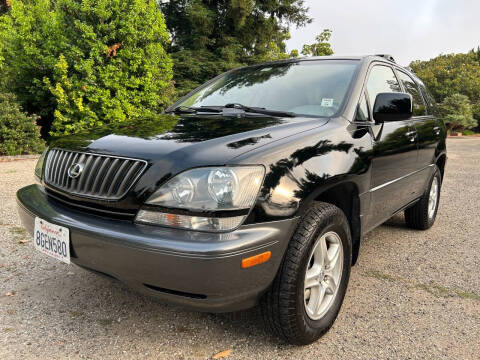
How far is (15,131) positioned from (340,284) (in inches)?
344

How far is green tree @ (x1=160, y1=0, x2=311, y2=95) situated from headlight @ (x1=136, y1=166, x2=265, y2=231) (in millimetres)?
13976

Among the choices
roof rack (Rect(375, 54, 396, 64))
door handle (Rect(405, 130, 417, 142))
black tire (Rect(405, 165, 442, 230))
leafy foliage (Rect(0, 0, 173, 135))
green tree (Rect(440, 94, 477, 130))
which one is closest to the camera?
door handle (Rect(405, 130, 417, 142))

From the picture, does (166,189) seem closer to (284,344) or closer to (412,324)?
(284,344)

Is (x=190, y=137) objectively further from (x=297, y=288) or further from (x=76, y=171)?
(x=297, y=288)

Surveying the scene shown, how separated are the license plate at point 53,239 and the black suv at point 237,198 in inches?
0.4

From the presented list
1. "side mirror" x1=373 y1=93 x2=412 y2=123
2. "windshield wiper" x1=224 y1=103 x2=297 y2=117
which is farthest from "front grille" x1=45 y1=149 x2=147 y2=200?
"side mirror" x1=373 y1=93 x2=412 y2=123

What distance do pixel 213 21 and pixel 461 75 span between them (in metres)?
17.1

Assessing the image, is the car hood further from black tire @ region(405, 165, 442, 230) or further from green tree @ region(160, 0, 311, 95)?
green tree @ region(160, 0, 311, 95)

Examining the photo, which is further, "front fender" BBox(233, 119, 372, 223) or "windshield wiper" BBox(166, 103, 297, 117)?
"windshield wiper" BBox(166, 103, 297, 117)

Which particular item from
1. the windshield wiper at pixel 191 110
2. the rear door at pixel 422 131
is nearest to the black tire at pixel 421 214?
the rear door at pixel 422 131

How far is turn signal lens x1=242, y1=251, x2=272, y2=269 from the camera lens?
1.57 metres

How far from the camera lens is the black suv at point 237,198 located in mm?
1574

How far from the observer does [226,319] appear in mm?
2285

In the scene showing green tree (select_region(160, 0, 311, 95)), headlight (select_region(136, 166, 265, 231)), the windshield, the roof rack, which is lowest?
headlight (select_region(136, 166, 265, 231))
